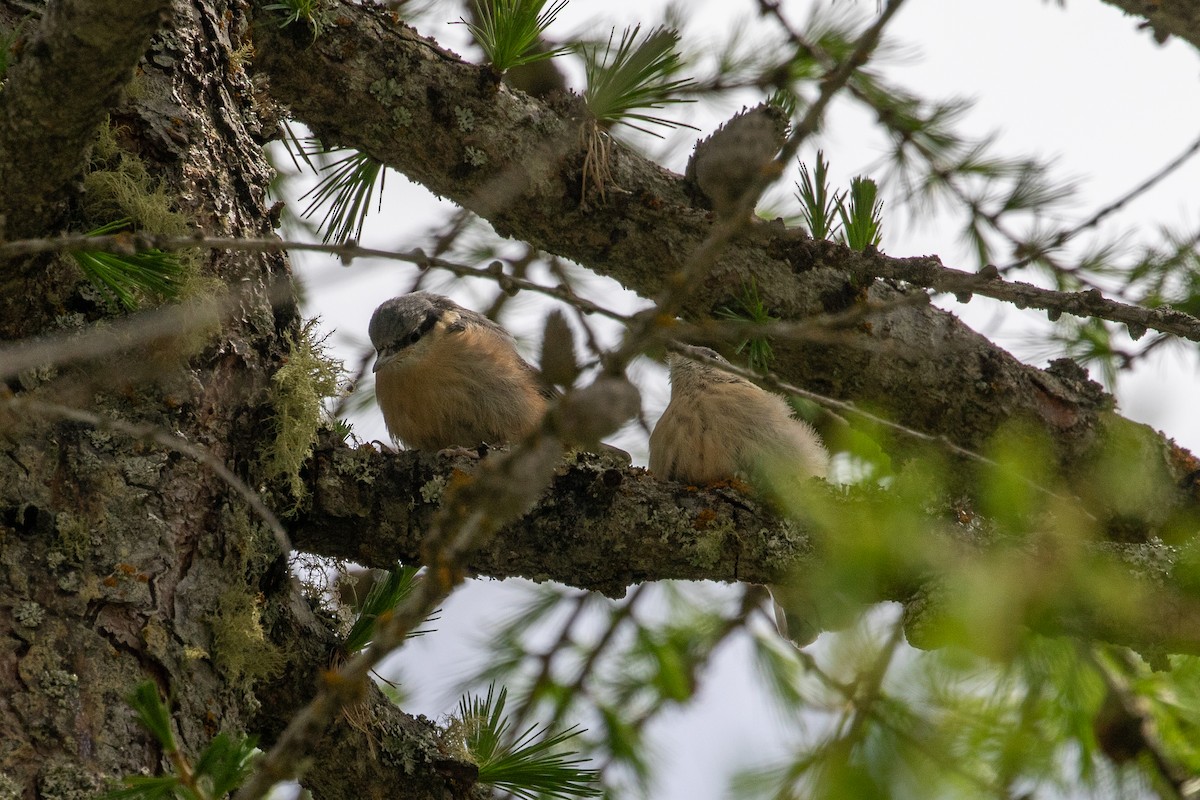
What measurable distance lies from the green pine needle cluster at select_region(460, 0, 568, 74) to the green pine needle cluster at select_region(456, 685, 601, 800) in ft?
4.79

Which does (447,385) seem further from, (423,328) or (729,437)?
(729,437)

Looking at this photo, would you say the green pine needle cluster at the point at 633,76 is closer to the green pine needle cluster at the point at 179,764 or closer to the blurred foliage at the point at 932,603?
the blurred foliage at the point at 932,603

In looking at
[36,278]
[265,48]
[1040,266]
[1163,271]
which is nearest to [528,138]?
[265,48]

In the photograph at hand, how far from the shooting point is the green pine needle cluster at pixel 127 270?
1777mm

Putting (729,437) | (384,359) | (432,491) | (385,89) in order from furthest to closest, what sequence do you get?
(384,359), (729,437), (385,89), (432,491)

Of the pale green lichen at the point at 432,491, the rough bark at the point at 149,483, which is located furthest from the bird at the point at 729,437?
the rough bark at the point at 149,483

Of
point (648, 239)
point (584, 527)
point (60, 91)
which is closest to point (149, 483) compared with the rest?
point (60, 91)

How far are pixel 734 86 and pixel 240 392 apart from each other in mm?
1723

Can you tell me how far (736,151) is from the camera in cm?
190

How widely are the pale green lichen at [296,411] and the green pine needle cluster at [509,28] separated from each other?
835 millimetres

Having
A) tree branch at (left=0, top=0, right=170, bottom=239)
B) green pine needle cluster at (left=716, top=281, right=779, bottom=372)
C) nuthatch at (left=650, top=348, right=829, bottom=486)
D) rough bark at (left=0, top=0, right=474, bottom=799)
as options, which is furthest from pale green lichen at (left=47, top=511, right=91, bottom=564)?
nuthatch at (left=650, top=348, right=829, bottom=486)

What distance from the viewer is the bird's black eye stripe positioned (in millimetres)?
3539

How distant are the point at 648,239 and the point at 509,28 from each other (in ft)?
2.07

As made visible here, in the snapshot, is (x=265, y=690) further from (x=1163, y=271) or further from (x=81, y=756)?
(x=1163, y=271)
